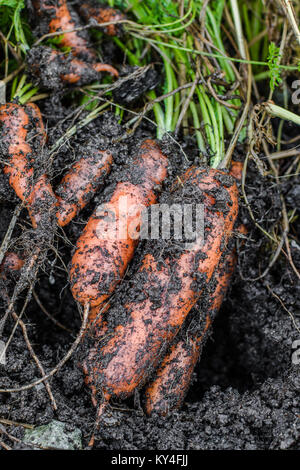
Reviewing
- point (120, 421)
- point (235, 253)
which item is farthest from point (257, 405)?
point (235, 253)

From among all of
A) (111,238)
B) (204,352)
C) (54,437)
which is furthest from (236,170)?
(54,437)

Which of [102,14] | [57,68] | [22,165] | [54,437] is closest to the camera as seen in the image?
[54,437]

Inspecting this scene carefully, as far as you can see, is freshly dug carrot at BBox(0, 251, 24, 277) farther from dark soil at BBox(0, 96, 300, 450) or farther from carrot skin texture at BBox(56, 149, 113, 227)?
carrot skin texture at BBox(56, 149, 113, 227)

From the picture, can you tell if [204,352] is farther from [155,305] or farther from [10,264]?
[10,264]

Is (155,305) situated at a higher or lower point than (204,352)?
higher

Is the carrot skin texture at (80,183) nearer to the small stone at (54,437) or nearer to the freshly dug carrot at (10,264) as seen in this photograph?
the freshly dug carrot at (10,264)
